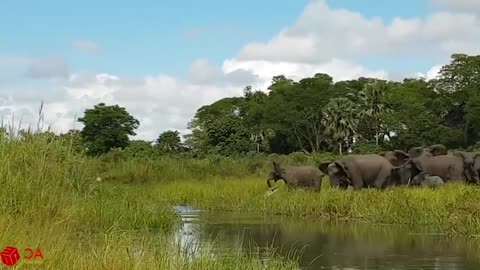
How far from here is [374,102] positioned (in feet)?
214

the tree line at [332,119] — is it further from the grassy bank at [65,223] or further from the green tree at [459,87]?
the grassy bank at [65,223]

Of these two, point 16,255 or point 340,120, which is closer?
point 16,255

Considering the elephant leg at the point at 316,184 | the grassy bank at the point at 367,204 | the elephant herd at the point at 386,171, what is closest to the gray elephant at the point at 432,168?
the elephant herd at the point at 386,171

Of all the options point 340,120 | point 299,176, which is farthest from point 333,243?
point 340,120

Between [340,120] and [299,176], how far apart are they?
3774 centimetres

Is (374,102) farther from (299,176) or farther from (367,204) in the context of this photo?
(367,204)

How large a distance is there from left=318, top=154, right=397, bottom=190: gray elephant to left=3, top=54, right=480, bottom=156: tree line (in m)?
26.0

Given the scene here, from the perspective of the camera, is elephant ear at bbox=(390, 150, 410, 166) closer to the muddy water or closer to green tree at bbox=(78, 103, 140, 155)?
the muddy water

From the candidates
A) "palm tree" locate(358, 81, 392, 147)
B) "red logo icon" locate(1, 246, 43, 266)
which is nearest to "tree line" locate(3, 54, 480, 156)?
"palm tree" locate(358, 81, 392, 147)

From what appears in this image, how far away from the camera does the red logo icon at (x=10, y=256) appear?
21.4 ft

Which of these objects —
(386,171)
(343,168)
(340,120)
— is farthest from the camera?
(340,120)

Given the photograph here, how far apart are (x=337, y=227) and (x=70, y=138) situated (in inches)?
337

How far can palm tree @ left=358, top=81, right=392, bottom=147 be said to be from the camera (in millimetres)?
64375

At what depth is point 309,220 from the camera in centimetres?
2041
